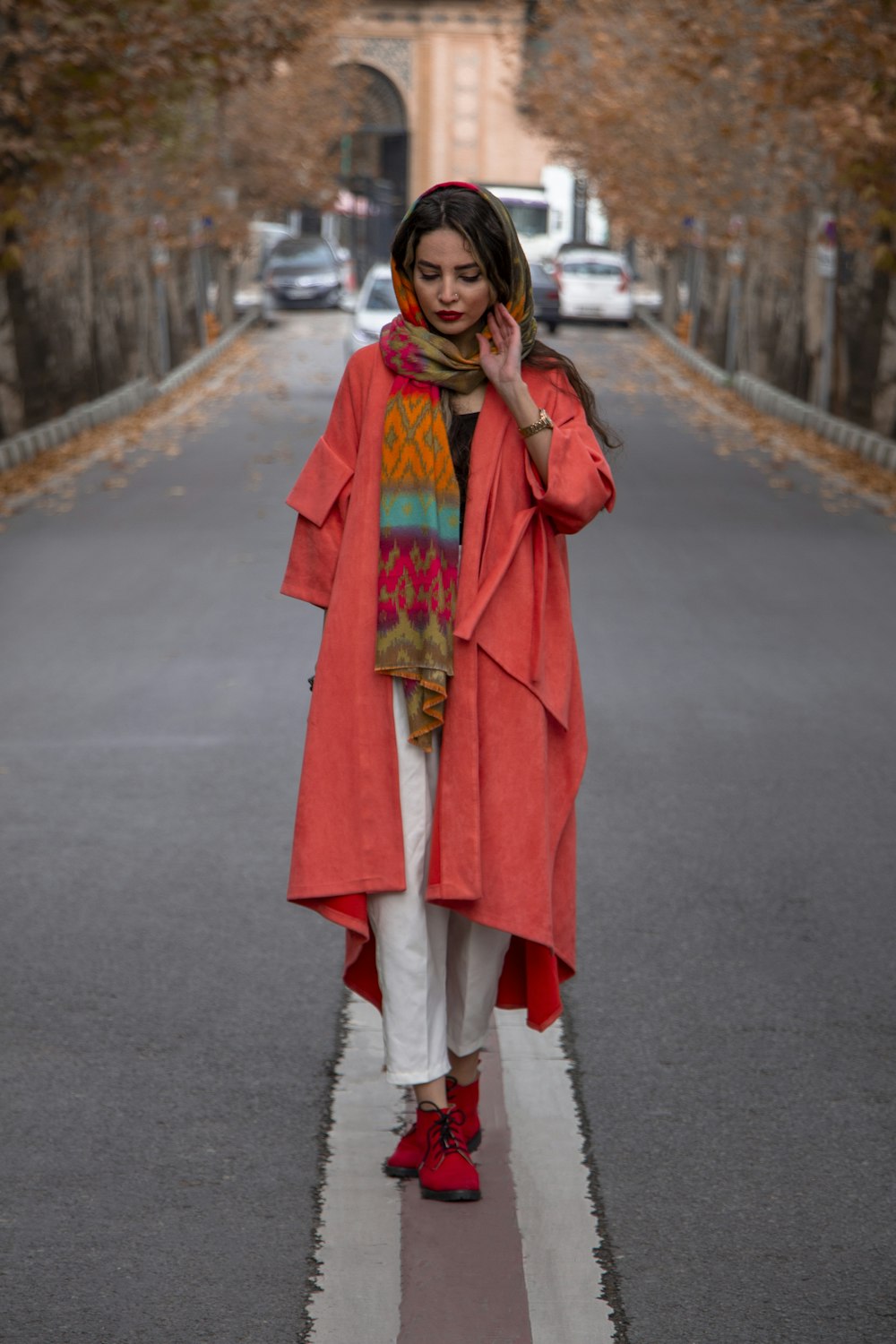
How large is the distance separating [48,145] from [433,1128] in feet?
56.9

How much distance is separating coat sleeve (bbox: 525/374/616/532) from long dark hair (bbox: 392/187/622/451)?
0.25 ft

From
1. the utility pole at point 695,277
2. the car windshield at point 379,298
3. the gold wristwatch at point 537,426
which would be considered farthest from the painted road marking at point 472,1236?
the utility pole at point 695,277

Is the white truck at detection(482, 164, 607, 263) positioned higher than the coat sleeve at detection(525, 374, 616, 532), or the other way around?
the coat sleeve at detection(525, 374, 616, 532)

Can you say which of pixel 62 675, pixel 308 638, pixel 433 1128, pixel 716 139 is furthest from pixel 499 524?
pixel 716 139

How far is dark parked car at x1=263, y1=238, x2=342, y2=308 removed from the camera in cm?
5134

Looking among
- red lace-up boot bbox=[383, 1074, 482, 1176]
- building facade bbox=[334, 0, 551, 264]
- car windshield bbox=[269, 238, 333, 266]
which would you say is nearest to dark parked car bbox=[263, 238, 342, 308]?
car windshield bbox=[269, 238, 333, 266]

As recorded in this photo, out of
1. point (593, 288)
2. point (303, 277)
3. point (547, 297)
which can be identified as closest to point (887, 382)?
point (547, 297)

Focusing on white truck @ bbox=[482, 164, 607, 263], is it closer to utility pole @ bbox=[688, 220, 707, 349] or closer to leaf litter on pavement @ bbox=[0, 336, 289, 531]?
utility pole @ bbox=[688, 220, 707, 349]

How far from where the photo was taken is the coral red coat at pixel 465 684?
12.2 ft

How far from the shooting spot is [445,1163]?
154 inches

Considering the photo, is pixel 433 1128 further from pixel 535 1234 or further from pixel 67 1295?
pixel 67 1295

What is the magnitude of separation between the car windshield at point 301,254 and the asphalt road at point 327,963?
40.3 m

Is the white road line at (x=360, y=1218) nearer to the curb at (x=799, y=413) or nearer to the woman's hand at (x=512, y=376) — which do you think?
the woman's hand at (x=512, y=376)

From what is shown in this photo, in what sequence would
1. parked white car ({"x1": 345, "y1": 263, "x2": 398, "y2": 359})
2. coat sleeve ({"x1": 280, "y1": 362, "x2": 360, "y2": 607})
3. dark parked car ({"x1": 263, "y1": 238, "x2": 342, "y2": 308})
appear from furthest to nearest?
dark parked car ({"x1": 263, "y1": 238, "x2": 342, "y2": 308}) < parked white car ({"x1": 345, "y1": 263, "x2": 398, "y2": 359}) < coat sleeve ({"x1": 280, "y1": 362, "x2": 360, "y2": 607})
